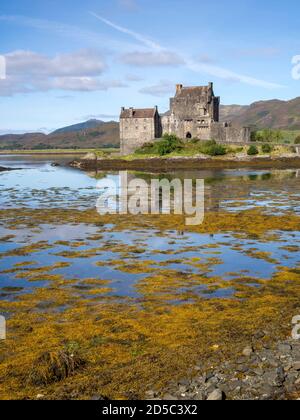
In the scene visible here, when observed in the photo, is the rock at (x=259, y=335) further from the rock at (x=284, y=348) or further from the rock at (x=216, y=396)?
the rock at (x=216, y=396)

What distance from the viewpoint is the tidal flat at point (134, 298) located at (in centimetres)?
916

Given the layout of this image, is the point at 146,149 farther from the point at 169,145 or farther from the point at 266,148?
the point at 266,148

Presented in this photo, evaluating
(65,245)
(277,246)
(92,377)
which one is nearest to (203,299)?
(92,377)

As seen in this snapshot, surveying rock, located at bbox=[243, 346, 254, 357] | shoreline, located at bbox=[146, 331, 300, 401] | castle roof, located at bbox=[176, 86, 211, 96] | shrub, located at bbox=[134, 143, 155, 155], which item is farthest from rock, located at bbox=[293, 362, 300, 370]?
castle roof, located at bbox=[176, 86, 211, 96]

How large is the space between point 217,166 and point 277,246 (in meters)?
56.5

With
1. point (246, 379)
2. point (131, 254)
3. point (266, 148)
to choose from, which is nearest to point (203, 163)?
point (266, 148)

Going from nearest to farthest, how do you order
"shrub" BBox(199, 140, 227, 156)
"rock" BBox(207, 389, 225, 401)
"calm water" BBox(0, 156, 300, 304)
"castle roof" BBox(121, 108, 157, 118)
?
"rock" BBox(207, 389, 225, 401), "calm water" BBox(0, 156, 300, 304), "shrub" BBox(199, 140, 227, 156), "castle roof" BBox(121, 108, 157, 118)

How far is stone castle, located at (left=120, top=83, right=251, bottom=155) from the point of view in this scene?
8862cm

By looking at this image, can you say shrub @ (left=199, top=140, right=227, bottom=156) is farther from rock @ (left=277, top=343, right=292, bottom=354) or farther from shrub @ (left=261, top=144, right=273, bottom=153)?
rock @ (left=277, top=343, right=292, bottom=354)

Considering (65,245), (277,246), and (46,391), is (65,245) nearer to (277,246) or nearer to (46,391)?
(277,246)

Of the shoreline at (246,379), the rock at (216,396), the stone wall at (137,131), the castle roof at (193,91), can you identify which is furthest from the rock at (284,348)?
the castle roof at (193,91)

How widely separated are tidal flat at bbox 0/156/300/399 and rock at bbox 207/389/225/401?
39.1 inches

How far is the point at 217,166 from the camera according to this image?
248 feet

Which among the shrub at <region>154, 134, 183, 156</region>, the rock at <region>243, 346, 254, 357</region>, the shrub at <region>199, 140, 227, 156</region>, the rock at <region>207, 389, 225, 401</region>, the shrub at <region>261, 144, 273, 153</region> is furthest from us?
the shrub at <region>154, 134, 183, 156</region>
